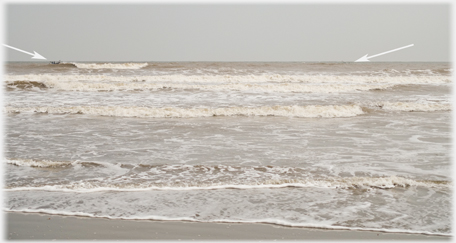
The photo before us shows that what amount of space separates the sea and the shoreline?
0.12 meters

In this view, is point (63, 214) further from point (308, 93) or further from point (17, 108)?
point (308, 93)

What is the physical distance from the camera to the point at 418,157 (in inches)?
241

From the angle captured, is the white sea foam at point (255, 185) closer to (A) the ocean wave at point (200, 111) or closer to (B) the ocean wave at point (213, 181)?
(B) the ocean wave at point (213, 181)

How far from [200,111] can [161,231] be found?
7.59 metres

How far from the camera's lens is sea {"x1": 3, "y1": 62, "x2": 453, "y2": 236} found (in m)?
3.99

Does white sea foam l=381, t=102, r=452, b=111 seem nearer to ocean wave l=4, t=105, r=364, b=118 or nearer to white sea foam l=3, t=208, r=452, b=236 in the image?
ocean wave l=4, t=105, r=364, b=118

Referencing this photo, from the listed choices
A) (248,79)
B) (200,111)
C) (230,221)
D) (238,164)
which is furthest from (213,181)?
(248,79)

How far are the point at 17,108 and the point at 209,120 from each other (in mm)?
5790

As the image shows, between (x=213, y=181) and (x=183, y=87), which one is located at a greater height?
(x=183, y=87)

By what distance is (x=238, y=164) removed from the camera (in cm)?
575

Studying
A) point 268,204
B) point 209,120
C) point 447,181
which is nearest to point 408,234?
point 268,204

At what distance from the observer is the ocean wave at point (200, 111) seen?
35.6 ft

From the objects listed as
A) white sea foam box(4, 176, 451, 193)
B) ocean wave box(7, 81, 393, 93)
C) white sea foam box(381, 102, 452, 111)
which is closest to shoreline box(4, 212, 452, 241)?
white sea foam box(4, 176, 451, 193)

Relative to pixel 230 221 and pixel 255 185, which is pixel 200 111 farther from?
pixel 230 221
